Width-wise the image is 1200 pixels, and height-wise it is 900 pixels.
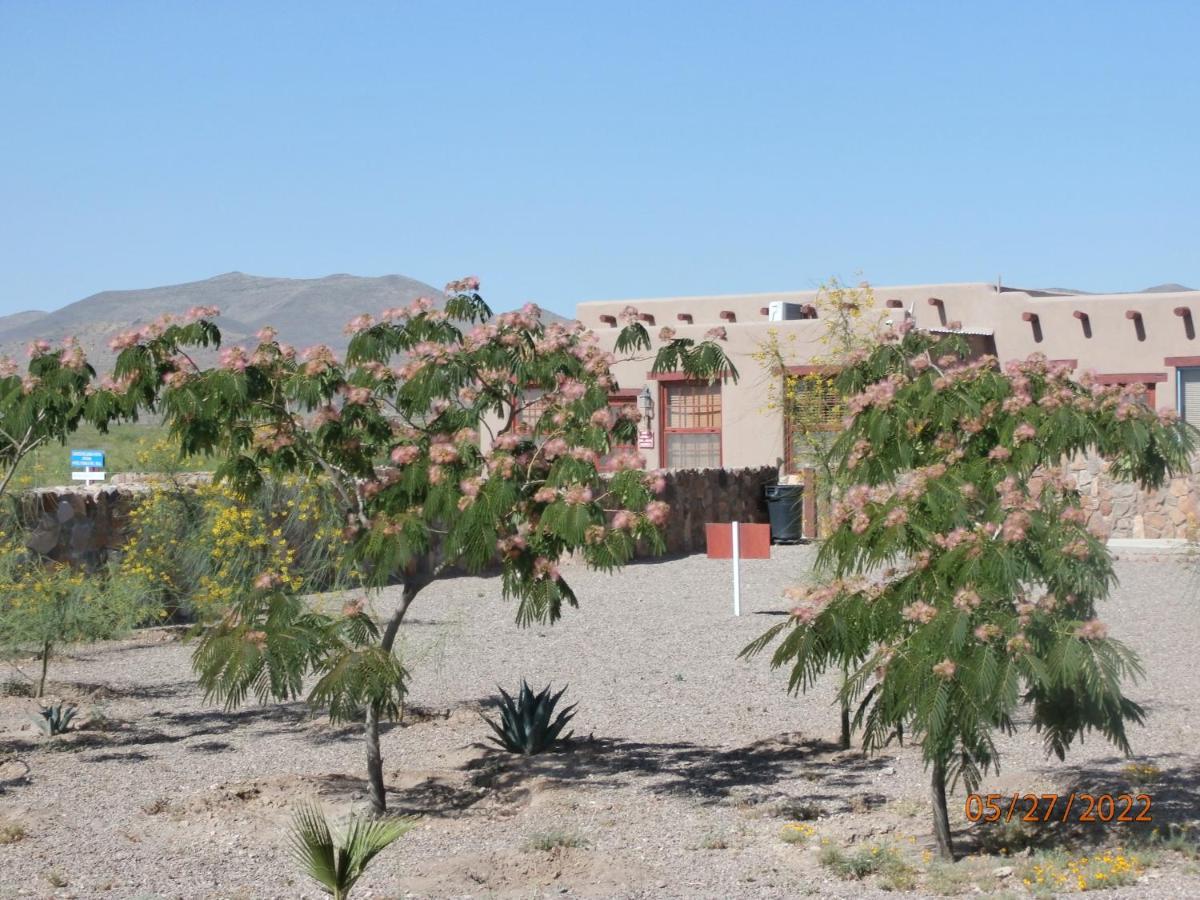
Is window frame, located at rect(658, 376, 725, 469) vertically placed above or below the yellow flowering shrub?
above

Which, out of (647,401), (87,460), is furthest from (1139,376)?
(87,460)

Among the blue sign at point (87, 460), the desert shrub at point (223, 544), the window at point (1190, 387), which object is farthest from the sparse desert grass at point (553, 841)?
the blue sign at point (87, 460)

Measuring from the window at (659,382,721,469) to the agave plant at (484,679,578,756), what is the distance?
764 inches

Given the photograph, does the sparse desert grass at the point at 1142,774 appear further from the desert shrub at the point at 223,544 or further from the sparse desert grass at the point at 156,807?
the desert shrub at the point at 223,544

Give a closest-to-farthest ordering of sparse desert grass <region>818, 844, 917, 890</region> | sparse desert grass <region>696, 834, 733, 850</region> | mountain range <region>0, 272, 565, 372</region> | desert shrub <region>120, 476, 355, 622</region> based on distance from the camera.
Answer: sparse desert grass <region>818, 844, 917, 890</region>, sparse desert grass <region>696, 834, 733, 850</region>, desert shrub <region>120, 476, 355, 622</region>, mountain range <region>0, 272, 565, 372</region>

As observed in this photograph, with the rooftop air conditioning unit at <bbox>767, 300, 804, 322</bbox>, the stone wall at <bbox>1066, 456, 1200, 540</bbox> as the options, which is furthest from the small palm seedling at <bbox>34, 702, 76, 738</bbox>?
the rooftop air conditioning unit at <bbox>767, 300, 804, 322</bbox>

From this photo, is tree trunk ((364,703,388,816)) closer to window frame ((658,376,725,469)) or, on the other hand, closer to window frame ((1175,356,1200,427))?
window frame ((658,376,725,469))

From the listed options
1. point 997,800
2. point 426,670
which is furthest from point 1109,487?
point 997,800

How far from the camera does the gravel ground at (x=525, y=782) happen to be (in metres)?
7.33

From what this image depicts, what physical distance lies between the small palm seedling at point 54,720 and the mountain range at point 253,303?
117173mm

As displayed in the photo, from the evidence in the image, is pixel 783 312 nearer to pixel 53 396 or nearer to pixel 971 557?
pixel 53 396

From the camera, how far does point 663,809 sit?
8.45 m
